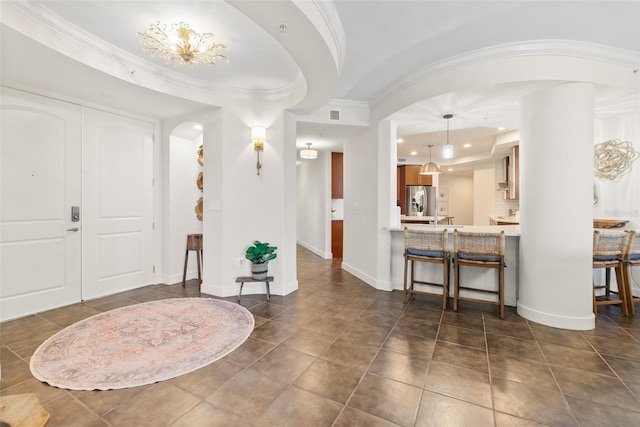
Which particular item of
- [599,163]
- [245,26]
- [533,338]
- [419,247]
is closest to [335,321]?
[419,247]

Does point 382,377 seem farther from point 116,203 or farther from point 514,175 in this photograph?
point 514,175

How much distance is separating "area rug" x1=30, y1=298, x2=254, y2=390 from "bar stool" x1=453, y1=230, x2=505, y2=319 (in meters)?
2.49

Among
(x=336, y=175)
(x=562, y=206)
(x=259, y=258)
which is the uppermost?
(x=336, y=175)

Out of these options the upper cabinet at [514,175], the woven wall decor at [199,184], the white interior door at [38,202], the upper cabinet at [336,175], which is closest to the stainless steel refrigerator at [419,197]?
the upper cabinet at [514,175]

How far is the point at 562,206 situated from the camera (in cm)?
281

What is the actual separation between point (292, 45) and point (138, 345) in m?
2.86

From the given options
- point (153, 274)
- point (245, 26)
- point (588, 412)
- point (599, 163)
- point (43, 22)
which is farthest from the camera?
point (153, 274)

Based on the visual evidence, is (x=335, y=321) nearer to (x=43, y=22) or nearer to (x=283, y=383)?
(x=283, y=383)

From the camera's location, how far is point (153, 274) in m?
4.29

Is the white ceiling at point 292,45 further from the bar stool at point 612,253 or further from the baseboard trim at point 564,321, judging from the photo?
the baseboard trim at point 564,321

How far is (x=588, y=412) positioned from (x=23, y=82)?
5570mm

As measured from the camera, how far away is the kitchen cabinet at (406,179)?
789 cm

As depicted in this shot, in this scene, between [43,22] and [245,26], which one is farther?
[245,26]

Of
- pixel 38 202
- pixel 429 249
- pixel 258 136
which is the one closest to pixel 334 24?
pixel 258 136
